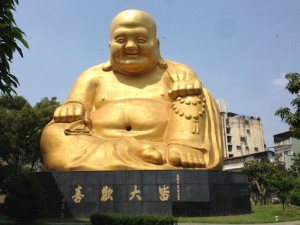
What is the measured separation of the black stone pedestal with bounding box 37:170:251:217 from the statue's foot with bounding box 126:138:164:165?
373 millimetres

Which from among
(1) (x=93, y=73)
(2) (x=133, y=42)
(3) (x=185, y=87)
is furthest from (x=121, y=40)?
(3) (x=185, y=87)

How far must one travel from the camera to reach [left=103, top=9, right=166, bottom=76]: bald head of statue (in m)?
11.7

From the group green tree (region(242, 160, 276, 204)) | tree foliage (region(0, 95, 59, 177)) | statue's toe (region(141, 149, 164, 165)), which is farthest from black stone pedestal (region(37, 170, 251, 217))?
green tree (region(242, 160, 276, 204))

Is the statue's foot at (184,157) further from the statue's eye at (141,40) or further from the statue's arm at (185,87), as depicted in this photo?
the statue's eye at (141,40)

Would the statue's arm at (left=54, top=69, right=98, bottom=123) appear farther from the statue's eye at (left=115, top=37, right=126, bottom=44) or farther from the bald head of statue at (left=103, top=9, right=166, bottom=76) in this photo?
the statue's eye at (left=115, top=37, right=126, bottom=44)

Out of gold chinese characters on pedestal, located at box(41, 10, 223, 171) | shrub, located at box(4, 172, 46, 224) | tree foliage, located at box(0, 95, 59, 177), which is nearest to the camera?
shrub, located at box(4, 172, 46, 224)

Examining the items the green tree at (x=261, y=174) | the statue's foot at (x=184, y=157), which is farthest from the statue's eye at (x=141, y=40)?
the green tree at (x=261, y=174)

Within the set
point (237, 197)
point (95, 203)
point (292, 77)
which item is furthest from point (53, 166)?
point (292, 77)

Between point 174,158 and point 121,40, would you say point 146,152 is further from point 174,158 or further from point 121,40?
point 121,40

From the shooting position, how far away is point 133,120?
11.0m

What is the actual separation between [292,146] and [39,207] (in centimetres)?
2741

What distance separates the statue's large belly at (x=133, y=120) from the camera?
1098 cm

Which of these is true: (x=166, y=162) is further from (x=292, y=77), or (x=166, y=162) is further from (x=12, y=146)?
(x=12, y=146)

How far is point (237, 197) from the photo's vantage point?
35.9 ft
